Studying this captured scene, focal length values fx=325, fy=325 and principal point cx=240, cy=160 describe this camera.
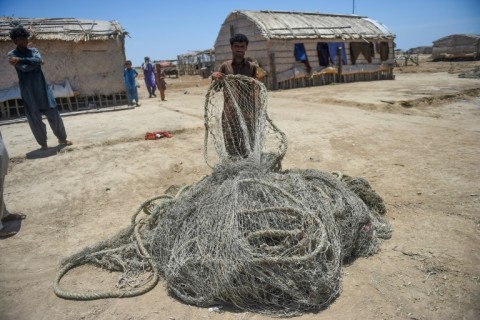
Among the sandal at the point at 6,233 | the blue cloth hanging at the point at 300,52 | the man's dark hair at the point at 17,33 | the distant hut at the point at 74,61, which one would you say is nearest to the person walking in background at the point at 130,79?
the distant hut at the point at 74,61

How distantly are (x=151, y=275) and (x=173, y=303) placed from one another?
16.4 inches

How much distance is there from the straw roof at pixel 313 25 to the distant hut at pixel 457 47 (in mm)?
12471

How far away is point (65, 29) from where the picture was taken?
1067 cm

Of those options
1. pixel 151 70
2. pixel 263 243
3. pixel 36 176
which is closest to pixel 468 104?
pixel 263 243

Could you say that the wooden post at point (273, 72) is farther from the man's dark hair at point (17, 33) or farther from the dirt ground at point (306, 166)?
the man's dark hair at point (17, 33)

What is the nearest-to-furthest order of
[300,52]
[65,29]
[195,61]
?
[65,29]
[300,52]
[195,61]

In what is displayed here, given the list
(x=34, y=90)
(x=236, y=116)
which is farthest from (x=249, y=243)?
(x=34, y=90)

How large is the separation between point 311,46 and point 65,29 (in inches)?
409

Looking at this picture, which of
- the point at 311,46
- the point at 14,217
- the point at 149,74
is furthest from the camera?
the point at 311,46

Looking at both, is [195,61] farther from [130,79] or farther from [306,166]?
[306,166]

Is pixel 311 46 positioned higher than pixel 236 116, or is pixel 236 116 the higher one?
pixel 311 46

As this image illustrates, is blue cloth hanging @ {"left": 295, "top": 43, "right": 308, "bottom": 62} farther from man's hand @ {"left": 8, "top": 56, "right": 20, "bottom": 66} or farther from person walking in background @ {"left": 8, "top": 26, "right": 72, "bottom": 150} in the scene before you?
man's hand @ {"left": 8, "top": 56, "right": 20, "bottom": 66}

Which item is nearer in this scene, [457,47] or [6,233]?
[6,233]

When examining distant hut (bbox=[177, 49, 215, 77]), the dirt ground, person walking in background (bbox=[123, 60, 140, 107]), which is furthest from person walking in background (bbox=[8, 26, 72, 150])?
distant hut (bbox=[177, 49, 215, 77])
